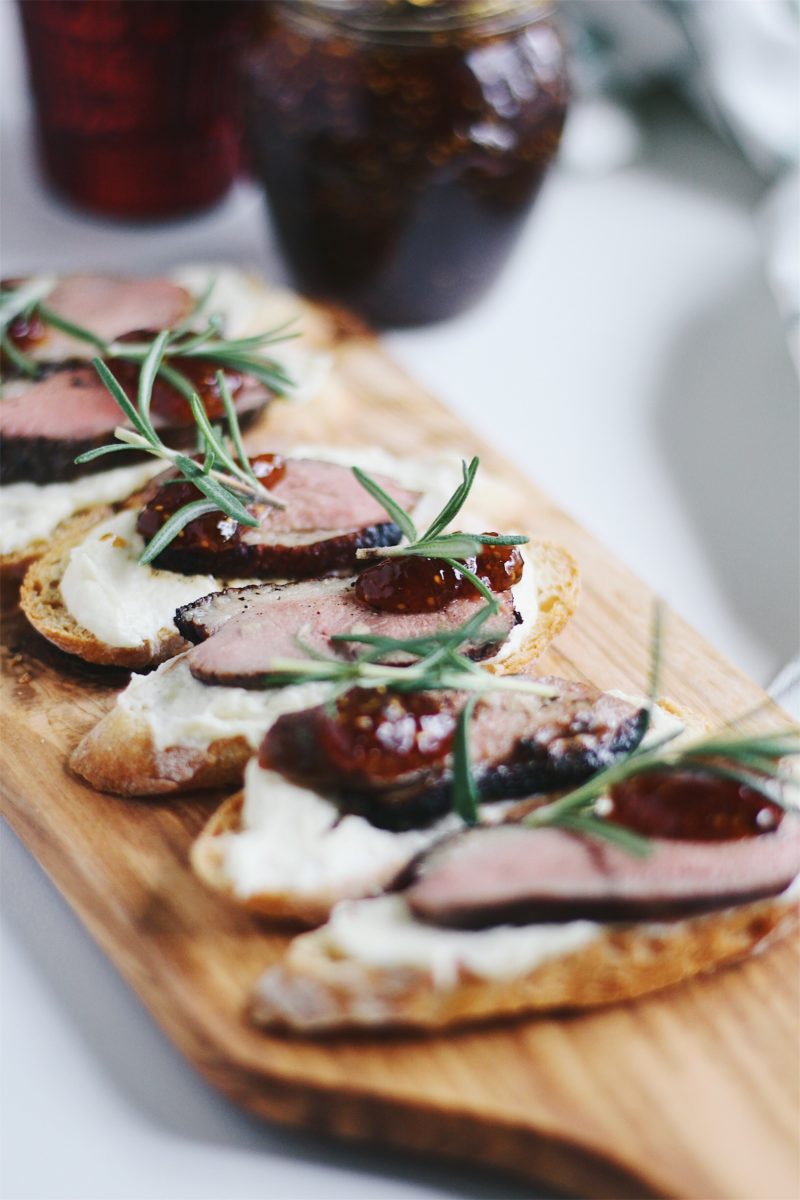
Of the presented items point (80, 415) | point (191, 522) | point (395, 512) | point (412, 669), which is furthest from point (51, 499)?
point (412, 669)

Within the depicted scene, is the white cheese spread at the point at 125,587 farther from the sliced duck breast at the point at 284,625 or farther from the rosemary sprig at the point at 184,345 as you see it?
the rosemary sprig at the point at 184,345

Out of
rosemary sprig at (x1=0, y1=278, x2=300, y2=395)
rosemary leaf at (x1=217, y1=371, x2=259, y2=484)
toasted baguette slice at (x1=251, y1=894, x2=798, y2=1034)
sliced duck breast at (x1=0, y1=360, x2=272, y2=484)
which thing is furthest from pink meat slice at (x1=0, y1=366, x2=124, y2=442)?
toasted baguette slice at (x1=251, y1=894, x2=798, y2=1034)

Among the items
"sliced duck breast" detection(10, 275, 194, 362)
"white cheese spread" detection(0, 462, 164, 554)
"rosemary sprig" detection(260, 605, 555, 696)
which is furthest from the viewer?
"sliced duck breast" detection(10, 275, 194, 362)

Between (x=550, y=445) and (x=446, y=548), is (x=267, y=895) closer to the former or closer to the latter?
(x=446, y=548)

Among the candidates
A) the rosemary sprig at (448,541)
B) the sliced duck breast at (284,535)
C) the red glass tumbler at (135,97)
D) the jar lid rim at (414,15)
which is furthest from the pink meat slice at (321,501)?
the red glass tumbler at (135,97)

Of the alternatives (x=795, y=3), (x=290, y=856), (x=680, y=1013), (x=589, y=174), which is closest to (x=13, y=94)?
(x=589, y=174)

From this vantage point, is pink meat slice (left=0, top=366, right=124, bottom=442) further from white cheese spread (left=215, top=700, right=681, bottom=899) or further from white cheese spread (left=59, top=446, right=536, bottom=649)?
white cheese spread (left=215, top=700, right=681, bottom=899)

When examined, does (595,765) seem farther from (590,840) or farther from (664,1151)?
(664,1151)

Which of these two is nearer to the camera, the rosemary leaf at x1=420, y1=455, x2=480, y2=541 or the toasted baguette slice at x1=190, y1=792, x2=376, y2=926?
the toasted baguette slice at x1=190, y1=792, x2=376, y2=926
